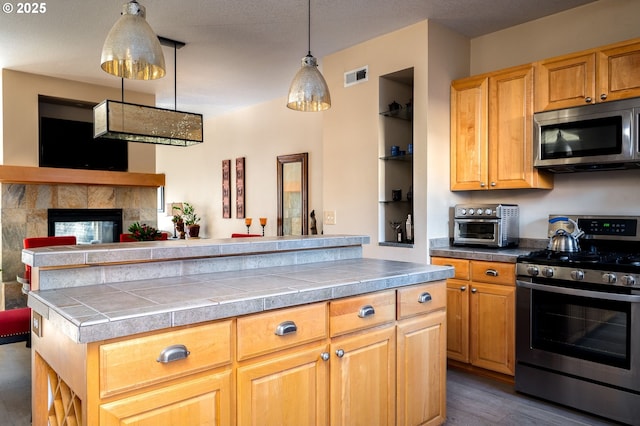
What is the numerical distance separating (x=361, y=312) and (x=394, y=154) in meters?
2.10

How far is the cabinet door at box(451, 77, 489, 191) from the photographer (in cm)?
339

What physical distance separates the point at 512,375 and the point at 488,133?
180 centimetres

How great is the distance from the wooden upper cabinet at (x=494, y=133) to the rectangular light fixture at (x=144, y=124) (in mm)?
2290

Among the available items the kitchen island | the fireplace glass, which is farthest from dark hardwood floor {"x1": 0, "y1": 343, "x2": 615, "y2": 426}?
the fireplace glass

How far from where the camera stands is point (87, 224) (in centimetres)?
543

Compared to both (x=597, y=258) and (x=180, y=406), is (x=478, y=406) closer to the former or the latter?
(x=597, y=258)

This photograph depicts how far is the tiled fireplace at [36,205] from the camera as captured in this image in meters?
4.74

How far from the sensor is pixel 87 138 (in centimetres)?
540

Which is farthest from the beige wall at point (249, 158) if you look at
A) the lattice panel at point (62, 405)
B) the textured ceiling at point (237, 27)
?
the lattice panel at point (62, 405)

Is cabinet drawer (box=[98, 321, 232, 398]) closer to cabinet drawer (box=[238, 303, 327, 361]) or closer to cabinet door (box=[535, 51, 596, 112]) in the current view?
cabinet drawer (box=[238, 303, 327, 361])

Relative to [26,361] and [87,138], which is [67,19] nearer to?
[87,138]

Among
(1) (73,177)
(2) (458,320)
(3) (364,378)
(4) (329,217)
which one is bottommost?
(2) (458,320)

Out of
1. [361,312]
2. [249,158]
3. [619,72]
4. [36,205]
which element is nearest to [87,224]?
[36,205]

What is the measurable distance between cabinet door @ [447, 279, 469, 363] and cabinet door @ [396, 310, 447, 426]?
1016 mm
